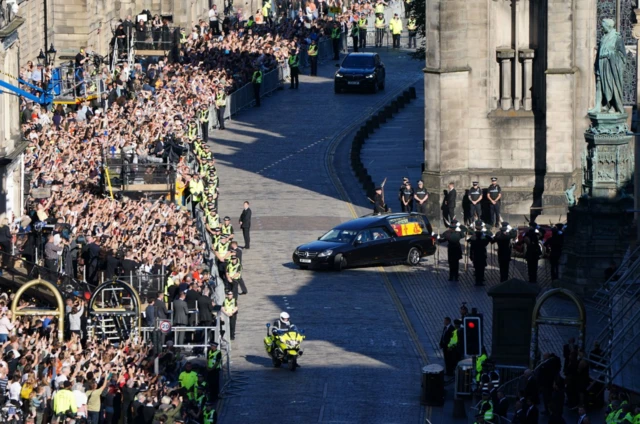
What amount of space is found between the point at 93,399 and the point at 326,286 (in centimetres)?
1504

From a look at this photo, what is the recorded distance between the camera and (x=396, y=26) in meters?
95.1

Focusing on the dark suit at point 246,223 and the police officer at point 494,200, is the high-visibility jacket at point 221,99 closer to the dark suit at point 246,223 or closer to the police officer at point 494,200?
the police officer at point 494,200

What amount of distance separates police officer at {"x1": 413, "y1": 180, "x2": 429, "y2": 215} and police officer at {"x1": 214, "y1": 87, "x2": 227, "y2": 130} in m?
15.6

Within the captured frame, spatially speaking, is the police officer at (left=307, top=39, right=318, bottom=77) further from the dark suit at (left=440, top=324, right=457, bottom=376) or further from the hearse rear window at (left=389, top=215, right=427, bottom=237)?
the dark suit at (left=440, top=324, right=457, bottom=376)

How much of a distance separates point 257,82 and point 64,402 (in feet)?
142

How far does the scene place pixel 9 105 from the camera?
53.0m

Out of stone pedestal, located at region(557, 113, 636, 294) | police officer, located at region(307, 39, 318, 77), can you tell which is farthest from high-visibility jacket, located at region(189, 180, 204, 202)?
police officer, located at region(307, 39, 318, 77)

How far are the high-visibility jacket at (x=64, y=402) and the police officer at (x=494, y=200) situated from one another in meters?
23.8

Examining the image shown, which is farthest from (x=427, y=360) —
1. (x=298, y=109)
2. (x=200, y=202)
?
(x=298, y=109)

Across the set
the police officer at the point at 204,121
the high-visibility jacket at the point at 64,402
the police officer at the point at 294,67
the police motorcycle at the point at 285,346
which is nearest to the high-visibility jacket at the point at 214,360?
the police motorcycle at the point at 285,346

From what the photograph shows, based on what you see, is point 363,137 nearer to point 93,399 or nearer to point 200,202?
point 200,202

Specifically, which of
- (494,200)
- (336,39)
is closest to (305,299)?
(494,200)

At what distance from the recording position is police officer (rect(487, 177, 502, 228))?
187 feet

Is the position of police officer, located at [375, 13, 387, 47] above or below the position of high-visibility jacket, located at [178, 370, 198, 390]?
above
